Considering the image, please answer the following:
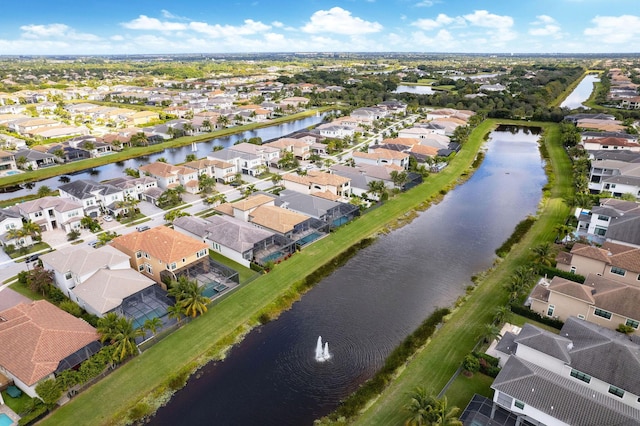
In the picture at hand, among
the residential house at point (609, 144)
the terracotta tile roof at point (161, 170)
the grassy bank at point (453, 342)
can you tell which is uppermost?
the residential house at point (609, 144)

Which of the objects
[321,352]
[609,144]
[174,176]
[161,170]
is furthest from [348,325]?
[609,144]

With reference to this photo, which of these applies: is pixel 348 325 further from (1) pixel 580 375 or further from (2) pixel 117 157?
(2) pixel 117 157

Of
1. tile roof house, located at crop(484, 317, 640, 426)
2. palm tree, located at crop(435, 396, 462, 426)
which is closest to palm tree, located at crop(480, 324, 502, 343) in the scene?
tile roof house, located at crop(484, 317, 640, 426)

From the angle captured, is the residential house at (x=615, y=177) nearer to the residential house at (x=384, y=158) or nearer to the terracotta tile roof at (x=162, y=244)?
the residential house at (x=384, y=158)

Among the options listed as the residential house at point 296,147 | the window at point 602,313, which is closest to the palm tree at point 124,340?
the window at point 602,313

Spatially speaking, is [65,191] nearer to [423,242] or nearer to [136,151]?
[136,151]

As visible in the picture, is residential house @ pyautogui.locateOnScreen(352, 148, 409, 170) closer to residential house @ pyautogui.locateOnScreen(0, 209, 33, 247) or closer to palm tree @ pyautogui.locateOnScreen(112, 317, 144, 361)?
residential house @ pyautogui.locateOnScreen(0, 209, 33, 247)

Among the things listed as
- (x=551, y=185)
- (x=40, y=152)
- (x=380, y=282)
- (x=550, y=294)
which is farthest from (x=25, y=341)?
(x=551, y=185)
